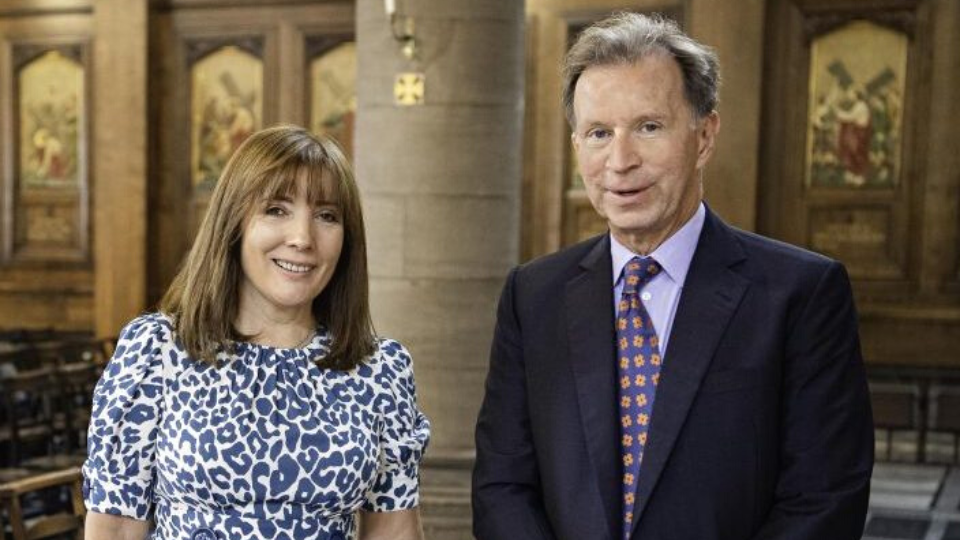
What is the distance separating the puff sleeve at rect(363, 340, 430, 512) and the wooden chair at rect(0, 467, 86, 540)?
1456 mm

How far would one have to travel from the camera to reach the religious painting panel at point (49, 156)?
40.6 feet

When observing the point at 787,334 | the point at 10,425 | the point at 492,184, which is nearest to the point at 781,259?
the point at 787,334

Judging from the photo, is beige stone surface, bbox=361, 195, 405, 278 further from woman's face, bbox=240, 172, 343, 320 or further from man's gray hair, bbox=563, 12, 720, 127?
man's gray hair, bbox=563, 12, 720, 127

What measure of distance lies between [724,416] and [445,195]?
4.03 meters

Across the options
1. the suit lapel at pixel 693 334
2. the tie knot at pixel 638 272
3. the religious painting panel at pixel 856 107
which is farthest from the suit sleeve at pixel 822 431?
the religious painting panel at pixel 856 107

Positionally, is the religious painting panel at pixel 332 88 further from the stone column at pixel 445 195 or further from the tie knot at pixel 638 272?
the tie knot at pixel 638 272

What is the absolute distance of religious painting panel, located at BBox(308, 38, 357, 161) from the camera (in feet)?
37.8

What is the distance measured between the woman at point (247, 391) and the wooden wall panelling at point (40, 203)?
10691 mm

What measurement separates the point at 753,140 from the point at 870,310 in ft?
5.81

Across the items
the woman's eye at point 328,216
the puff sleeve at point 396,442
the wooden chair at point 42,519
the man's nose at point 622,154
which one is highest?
the man's nose at point 622,154

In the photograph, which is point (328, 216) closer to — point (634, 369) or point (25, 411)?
point (634, 369)

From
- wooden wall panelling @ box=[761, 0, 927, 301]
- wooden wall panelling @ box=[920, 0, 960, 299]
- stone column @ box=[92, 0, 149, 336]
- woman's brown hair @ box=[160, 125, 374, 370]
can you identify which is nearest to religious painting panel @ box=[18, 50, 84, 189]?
stone column @ box=[92, 0, 149, 336]

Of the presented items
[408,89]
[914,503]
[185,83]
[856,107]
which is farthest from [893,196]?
[185,83]

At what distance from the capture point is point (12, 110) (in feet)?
41.4
